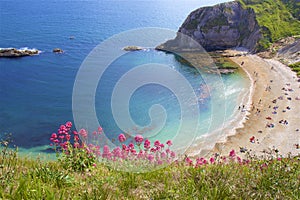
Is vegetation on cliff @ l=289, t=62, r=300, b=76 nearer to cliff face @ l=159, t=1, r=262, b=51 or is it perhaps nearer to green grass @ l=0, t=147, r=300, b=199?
cliff face @ l=159, t=1, r=262, b=51

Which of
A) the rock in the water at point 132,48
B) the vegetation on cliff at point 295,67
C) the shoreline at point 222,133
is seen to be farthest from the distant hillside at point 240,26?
the shoreline at point 222,133

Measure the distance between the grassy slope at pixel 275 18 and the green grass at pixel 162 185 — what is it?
84455 mm

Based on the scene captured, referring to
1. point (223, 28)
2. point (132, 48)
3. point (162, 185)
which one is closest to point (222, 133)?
point (162, 185)

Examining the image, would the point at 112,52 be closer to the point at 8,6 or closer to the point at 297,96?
the point at 297,96

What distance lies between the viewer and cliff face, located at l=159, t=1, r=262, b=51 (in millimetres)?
90000

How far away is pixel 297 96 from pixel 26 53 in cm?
7116

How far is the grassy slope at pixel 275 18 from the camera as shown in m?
87.4

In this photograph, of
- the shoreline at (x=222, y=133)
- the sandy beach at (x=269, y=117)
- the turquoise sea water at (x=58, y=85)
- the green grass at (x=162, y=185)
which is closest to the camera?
the green grass at (x=162, y=185)

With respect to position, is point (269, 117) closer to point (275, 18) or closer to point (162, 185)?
point (162, 185)

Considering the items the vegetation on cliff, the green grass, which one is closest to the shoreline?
the vegetation on cliff

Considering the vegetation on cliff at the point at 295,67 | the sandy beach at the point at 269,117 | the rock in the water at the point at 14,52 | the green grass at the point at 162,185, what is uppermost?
the green grass at the point at 162,185

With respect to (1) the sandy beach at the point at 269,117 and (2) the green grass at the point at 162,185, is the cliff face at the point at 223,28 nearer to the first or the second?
(1) the sandy beach at the point at 269,117

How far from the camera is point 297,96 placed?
5219 centimetres

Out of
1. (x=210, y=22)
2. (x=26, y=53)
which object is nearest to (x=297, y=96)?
(x=210, y=22)
